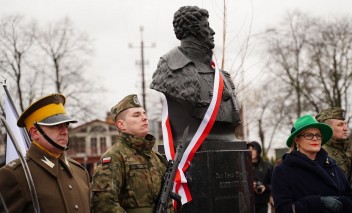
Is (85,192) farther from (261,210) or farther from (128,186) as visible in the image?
(261,210)

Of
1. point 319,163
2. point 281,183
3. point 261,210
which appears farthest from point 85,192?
point 261,210

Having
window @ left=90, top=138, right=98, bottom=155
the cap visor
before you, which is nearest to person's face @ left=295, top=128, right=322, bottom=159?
the cap visor

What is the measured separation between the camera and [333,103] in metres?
38.2

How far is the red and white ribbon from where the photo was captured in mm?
6539

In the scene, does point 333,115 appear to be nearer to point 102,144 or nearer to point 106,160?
point 106,160

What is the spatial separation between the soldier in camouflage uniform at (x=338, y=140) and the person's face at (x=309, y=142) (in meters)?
2.16

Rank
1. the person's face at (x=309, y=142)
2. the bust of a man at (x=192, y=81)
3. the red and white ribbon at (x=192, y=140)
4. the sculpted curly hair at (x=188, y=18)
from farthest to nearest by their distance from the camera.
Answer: the sculpted curly hair at (x=188, y=18), the bust of a man at (x=192, y=81), the red and white ribbon at (x=192, y=140), the person's face at (x=309, y=142)

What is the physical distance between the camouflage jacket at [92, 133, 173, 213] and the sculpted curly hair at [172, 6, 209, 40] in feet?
6.87

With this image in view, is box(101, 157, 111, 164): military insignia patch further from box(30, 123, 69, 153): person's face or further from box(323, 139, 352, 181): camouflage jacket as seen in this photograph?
box(323, 139, 352, 181): camouflage jacket

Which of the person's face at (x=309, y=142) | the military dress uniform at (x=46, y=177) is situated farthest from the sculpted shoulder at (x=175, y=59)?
the military dress uniform at (x=46, y=177)

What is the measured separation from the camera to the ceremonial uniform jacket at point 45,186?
445cm

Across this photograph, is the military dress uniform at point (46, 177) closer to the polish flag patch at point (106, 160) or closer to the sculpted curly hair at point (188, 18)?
the polish flag patch at point (106, 160)

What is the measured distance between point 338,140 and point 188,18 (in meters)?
2.58

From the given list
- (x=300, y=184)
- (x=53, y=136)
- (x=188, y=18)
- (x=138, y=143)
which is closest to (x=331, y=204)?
(x=300, y=184)
